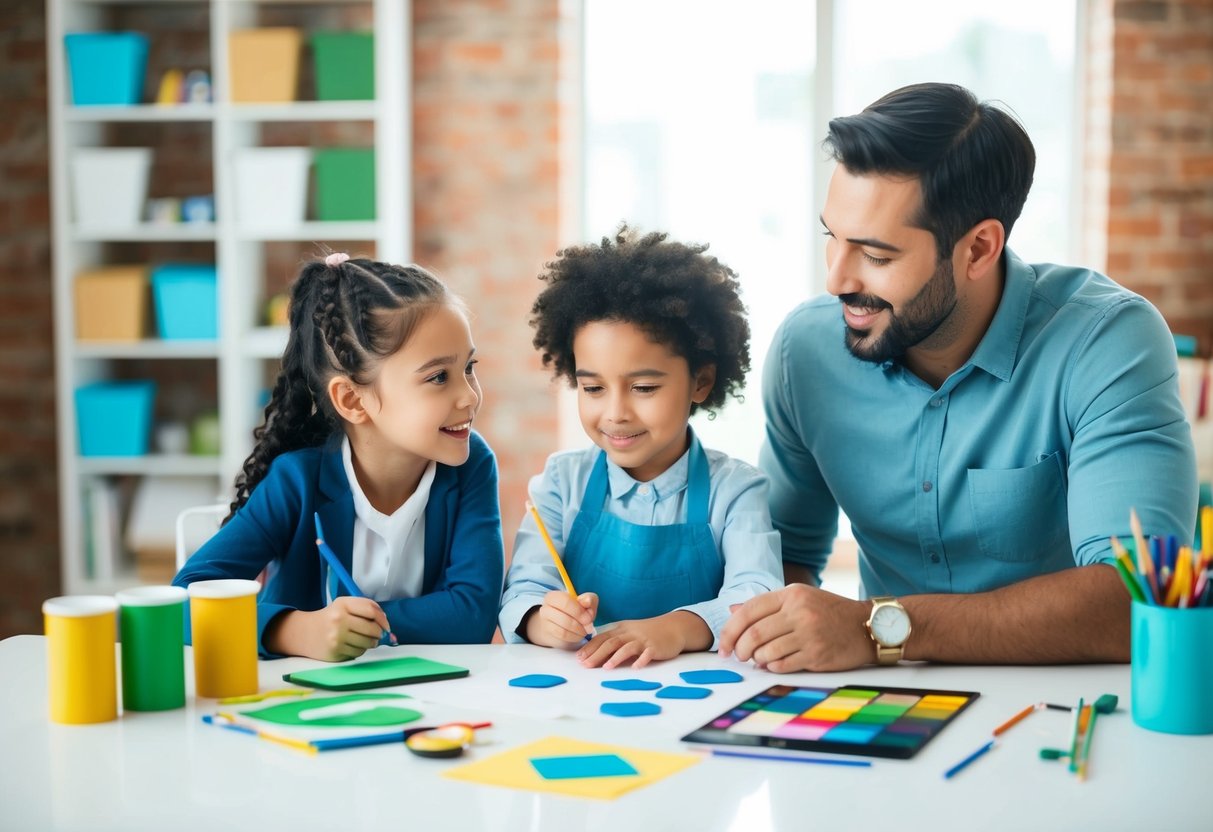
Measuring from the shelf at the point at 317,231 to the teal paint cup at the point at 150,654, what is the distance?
259cm

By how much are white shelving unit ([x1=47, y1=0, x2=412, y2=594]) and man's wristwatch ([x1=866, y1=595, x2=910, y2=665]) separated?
2.64 meters

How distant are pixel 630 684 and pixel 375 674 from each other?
0.98ft

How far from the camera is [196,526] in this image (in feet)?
12.0

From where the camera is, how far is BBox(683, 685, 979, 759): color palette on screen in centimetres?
120

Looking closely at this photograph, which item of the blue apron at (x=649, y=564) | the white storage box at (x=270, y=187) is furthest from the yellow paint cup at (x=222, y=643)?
the white storage box at (x=270, y=187)

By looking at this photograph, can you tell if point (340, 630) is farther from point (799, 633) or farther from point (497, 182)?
point (497, 182)

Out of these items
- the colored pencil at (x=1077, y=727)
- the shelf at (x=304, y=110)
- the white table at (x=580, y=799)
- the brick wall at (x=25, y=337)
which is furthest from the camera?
the brick wall at (x=25, y=337)

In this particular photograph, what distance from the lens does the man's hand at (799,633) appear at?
147 centimetres

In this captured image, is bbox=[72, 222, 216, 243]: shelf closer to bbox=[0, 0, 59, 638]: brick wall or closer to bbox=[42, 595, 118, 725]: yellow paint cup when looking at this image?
bbox=[0, 0, 59, 638]: brick wall

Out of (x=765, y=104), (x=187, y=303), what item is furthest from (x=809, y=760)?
(x=765, y=104)

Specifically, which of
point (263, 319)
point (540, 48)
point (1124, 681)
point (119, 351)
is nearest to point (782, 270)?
point (540, 48)

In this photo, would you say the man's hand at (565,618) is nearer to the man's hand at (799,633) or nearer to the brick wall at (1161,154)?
the man's hand at (799,633)

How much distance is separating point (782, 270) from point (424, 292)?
2.68 m

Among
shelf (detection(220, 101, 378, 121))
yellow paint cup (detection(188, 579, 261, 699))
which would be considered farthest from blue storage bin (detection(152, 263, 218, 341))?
yellow paint cup (detection(188, 579, 261, 699))
